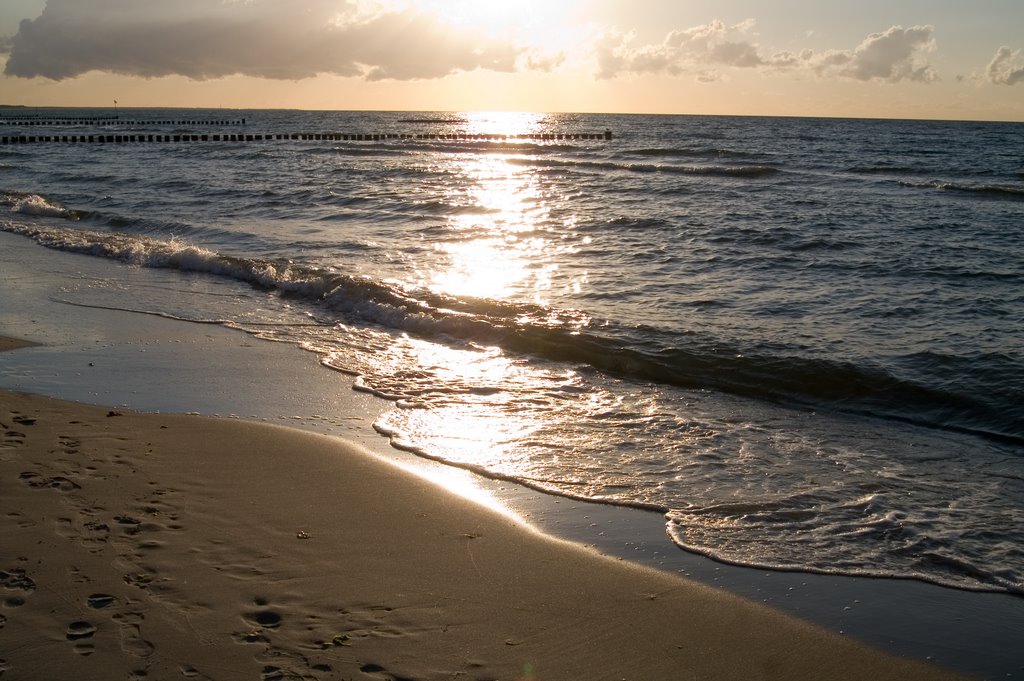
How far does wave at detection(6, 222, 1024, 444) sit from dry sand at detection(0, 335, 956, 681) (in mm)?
4345

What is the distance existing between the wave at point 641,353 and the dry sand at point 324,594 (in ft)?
14.3

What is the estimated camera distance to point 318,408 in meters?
7.93

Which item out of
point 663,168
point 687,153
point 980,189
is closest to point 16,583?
point 980,189

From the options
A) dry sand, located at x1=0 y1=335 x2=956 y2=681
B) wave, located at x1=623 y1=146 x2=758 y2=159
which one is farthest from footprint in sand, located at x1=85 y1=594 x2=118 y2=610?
wave, located at x1=623 y1=146 x2=758 y2=159

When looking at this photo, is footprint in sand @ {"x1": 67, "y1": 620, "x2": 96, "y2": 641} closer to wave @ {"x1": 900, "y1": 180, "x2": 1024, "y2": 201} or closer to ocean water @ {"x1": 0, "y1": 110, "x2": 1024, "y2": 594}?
ocean water @ {"x1": 0, "y1": 110, "x2": 1024, "y2": 594}

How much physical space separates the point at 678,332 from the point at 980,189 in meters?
23.8

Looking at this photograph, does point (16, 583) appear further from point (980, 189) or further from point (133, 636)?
point (980, 189)

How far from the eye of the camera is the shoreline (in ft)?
15.0

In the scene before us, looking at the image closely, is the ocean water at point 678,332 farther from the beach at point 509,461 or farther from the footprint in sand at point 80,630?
the footprint in sand at point 80,630

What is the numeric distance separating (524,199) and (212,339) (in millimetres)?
17987

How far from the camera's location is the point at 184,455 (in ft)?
20.9

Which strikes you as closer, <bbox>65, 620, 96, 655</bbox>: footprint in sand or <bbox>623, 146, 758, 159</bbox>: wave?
<bbox>65, 620, 96, 655</bbox>: footprint in sand

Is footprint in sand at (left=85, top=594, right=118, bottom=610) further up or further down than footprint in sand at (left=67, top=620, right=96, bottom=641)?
further up

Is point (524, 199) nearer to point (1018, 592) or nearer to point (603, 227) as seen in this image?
point (603, 227)
